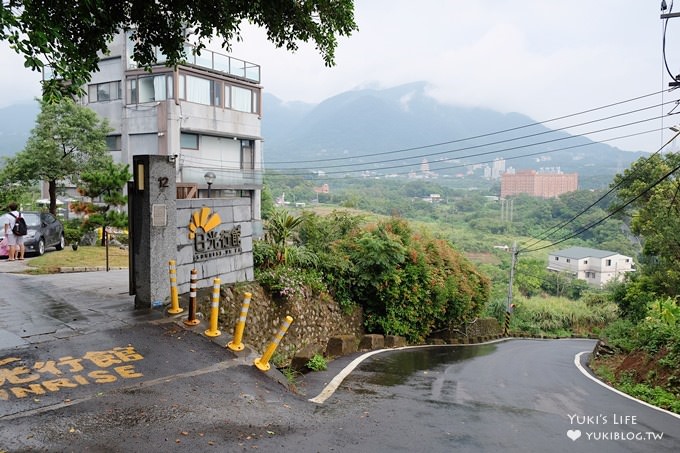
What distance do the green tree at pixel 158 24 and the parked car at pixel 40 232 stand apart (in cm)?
1102

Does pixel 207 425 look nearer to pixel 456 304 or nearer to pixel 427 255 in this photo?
pixel 427 255

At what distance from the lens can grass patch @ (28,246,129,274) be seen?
1540cm

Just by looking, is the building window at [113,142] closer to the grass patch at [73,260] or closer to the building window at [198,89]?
the building window at [198,89]

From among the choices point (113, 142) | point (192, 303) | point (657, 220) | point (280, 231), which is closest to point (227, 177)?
point (113, 142)

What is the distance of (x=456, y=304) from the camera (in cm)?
1873

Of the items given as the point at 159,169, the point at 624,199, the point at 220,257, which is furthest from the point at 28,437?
the point at 624,199

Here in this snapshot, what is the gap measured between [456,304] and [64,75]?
50.1 ft

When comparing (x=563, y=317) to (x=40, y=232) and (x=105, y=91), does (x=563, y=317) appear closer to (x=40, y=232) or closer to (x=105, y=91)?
(x=40, y=232)

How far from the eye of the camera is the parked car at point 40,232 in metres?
17.6

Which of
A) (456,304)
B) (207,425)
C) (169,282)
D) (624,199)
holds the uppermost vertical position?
(624,199)

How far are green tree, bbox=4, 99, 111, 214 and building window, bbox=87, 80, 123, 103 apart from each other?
290 inches


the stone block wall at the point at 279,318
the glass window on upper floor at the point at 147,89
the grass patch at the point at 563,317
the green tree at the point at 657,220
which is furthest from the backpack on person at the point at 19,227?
the grass patch at the point at 563,317

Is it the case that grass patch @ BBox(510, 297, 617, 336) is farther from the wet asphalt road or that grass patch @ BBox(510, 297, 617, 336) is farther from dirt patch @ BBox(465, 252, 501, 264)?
the wet asphalt road

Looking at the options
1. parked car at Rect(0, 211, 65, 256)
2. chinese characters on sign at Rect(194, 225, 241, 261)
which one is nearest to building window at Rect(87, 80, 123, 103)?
parked car at Rect(0, 211, 65, 256)
